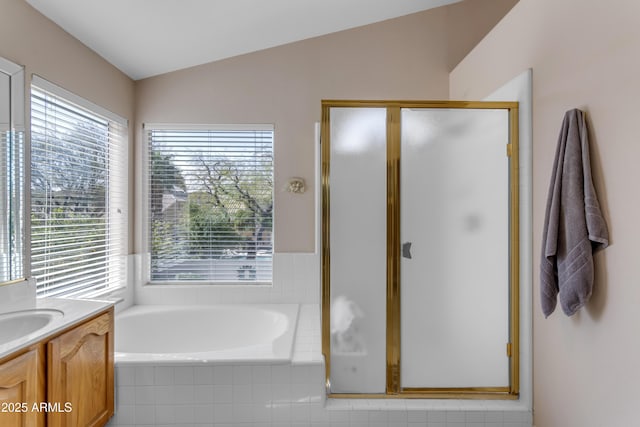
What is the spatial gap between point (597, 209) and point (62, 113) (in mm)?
2864

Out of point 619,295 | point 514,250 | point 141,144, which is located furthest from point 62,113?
point 619,295

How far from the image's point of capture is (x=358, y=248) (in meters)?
2.03

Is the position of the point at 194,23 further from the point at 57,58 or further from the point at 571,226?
the point at 571,226

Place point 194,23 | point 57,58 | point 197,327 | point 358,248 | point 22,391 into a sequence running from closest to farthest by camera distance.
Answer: point 22,391
point 358,248
point 57,58
point 194,23
point 197,327

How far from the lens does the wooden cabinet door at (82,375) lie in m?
1.47

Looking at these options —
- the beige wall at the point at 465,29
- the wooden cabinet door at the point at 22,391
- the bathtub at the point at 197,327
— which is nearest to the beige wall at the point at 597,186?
the beige wall at the point at 465,29

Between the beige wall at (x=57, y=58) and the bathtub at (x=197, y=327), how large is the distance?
1.57 meters

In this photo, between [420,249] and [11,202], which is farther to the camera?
[420,249]

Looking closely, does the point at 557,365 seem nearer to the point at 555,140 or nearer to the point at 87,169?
the point at 555,140

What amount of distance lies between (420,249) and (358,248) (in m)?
0.34

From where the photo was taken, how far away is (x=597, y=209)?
1.46 metres

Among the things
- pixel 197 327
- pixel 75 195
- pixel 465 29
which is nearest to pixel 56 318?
pixel 75 195

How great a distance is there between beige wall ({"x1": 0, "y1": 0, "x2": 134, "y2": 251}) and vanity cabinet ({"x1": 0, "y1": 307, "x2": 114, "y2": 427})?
130 cm

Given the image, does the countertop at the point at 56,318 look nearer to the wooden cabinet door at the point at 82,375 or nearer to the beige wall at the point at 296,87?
the wooden cabinet door at the point at 82,375
